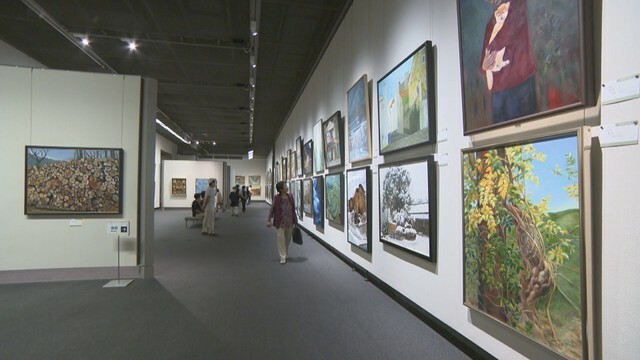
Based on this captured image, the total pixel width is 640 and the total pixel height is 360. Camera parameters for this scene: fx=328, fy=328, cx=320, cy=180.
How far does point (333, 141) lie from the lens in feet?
23.0

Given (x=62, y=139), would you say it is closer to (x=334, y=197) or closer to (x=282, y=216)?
(x=282, y=216)

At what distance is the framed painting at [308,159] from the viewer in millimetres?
9502

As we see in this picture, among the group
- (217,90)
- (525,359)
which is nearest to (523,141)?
(525,359)

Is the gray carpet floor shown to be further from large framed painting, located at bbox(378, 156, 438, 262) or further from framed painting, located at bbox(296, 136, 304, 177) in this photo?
framed painting, located at bbox(296, 136, 304, 177)

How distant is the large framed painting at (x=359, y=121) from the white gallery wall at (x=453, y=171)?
0.44 ft

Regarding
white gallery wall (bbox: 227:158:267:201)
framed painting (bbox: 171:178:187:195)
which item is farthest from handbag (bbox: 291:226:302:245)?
white gallery wall (bbox: 227:158:267:201)

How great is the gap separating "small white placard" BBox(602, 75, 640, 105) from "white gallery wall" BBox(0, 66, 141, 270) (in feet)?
19.3

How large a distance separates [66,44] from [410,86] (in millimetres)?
9434

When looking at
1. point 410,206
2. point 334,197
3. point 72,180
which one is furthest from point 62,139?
point 410,206

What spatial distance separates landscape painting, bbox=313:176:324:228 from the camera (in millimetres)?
8148

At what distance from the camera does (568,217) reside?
188 cm

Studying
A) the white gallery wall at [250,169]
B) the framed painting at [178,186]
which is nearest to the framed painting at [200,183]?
the framed painting at [178,186]

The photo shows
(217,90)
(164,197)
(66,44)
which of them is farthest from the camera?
(164,197)

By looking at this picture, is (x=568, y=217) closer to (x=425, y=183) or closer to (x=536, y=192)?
(x=536, y=192)
